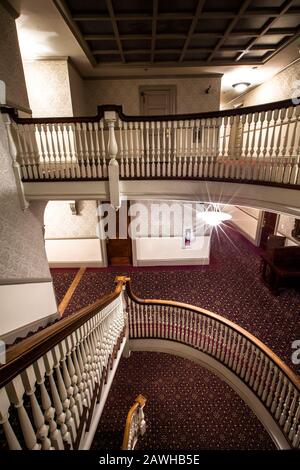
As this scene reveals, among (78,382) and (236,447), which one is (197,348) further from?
(78,382)

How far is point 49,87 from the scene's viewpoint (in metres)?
5.05

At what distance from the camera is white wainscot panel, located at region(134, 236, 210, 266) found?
6855 mm

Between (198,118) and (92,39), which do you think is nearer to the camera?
(198,118)

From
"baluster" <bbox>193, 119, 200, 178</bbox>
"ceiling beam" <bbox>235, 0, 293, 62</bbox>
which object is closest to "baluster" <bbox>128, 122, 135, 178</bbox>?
"baluster" <bbox>193, 119, 200, 178</bbox>

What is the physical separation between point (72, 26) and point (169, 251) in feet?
18.0

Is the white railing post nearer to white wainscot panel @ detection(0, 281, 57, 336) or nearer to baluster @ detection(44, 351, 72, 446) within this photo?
white wainscot panel @ detection(0, 281, 57, 336)

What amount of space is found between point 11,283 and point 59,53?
15.5ft

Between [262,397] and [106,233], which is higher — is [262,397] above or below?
below

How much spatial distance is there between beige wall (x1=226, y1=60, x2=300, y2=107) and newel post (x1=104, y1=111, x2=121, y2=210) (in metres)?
4.68

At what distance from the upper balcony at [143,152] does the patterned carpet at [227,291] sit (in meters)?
2.80

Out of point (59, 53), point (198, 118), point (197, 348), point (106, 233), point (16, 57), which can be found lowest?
point (197, 348)
